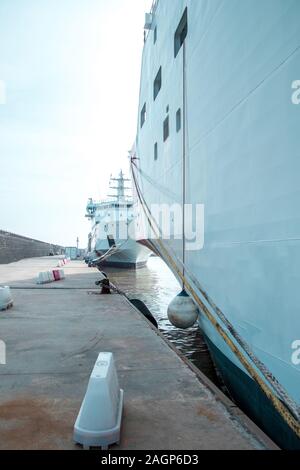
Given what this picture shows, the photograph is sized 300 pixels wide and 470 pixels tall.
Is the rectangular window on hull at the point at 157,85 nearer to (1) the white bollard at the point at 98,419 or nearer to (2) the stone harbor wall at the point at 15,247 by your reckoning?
(1) the white bollard at the point at 98,419

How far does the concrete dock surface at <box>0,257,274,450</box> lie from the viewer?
9.53ft

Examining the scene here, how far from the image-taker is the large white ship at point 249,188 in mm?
4289

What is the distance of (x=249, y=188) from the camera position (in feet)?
17.1

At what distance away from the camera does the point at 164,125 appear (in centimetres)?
1116

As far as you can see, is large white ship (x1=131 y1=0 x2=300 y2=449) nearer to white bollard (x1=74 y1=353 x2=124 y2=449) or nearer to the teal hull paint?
the teal hull paint

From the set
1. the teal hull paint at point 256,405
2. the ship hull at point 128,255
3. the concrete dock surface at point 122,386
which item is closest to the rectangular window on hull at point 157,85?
the concrete dock surface at point 122,386

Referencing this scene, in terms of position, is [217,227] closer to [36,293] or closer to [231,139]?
[231,139]

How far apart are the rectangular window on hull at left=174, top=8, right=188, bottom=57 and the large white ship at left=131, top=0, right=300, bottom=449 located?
0.31m

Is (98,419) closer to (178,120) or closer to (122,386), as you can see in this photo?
(122,386)

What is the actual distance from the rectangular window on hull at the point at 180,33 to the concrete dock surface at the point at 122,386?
7.55m

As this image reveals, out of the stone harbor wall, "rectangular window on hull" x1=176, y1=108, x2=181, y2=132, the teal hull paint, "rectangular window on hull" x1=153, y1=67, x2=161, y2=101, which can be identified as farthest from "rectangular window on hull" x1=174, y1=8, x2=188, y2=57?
the stone harbor wall

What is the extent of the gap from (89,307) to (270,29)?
7.27 meters

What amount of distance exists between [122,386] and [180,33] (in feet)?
30.3

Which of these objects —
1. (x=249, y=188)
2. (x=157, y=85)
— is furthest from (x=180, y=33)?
(x=249, y=188)
